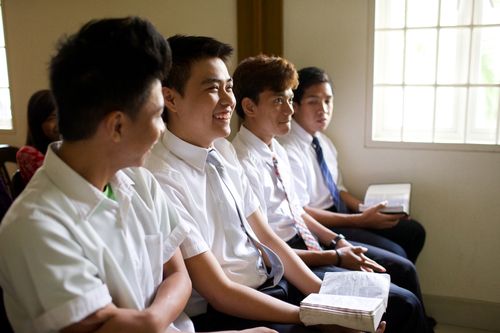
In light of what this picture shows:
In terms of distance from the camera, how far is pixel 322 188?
8.61 ft

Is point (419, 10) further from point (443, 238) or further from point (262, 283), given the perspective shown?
point (262, 283)

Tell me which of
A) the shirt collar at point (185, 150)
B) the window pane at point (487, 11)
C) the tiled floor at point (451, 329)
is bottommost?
the tiled floor at point (451, 329)

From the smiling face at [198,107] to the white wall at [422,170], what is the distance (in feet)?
4.32

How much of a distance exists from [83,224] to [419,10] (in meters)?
2.29

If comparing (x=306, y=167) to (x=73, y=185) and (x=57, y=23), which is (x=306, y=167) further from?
(x=57, y=23)

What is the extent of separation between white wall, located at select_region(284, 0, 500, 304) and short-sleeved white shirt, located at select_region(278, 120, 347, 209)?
252 millimetres

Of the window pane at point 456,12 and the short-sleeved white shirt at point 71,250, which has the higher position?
the window pane at point 456,12

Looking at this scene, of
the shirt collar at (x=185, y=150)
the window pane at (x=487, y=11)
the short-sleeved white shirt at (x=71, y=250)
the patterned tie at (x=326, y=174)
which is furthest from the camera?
the patterned tie at (x=326, y=174)

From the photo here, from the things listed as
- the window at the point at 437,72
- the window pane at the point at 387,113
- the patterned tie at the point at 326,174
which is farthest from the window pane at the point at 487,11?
the patterned tie at the point at 326,174

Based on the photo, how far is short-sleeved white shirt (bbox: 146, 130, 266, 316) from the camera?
4.73ft

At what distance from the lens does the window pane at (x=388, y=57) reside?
2699mm

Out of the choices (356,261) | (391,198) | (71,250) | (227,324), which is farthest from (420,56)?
(71,250)

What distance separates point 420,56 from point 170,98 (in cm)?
171

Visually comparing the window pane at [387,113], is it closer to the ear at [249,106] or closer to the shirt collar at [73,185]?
the ear at [249,106]
